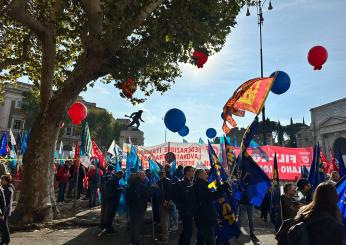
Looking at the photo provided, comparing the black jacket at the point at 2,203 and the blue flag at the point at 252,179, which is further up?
the blue flag at the point at 252,179

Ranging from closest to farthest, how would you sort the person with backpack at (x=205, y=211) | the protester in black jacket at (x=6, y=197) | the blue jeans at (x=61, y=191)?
the person with backpack at (x=205, y=211)
the protester in black jacket at (x=6, y=197)
the blue jeans at (x=61, y=191)

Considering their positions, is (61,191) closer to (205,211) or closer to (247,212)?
(247,212)

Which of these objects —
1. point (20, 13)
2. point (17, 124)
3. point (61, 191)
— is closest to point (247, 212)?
point (20, 13)

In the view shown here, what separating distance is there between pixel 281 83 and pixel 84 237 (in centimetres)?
730

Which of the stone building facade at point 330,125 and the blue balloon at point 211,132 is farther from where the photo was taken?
the stone building facade at point 330,125

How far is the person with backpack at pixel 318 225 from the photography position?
3.01 meters

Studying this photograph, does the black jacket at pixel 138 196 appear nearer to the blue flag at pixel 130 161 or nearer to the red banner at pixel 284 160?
the blue flag at pixel 130 161

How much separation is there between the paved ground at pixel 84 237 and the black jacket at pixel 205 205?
250 centimetres

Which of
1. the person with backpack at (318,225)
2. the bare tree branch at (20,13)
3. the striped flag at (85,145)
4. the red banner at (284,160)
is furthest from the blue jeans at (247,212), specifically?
the bare tree branch at (20,13)

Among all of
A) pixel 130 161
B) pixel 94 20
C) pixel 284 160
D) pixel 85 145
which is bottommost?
pixel 130 161

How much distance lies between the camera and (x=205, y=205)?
6113 mm

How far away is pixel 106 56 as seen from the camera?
10.4 meters

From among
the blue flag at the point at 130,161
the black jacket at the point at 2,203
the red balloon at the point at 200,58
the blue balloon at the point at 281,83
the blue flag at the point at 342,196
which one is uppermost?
the red balloon at the point at 200,58

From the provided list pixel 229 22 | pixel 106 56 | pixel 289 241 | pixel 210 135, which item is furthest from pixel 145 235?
pixel 210 135
